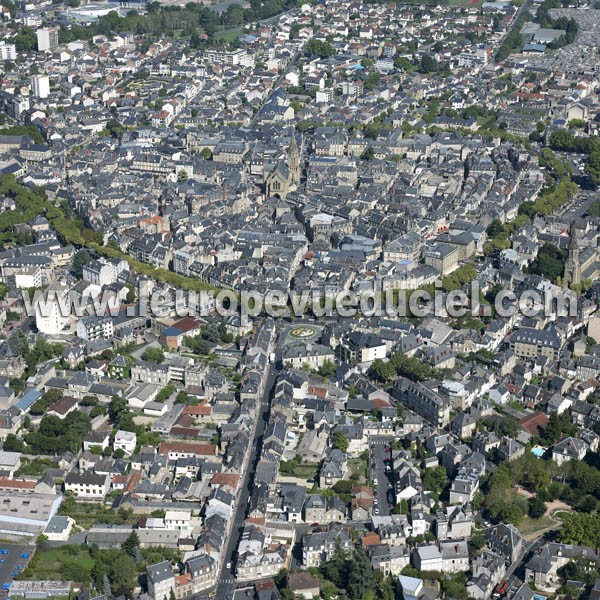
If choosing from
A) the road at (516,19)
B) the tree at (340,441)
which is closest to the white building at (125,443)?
the tree at (340,441)

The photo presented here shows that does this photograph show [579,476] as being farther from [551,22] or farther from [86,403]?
[551,22]

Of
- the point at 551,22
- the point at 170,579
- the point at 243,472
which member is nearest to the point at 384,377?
the point at 243,472

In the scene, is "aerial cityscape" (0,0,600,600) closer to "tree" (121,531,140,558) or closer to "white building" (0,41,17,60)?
"tree" (121,531,140,558)

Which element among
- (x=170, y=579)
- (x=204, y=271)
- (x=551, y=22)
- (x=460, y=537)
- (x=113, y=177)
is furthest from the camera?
(x=551, y=22)

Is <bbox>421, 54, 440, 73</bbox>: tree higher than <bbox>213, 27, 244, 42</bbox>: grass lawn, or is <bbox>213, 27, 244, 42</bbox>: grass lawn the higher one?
<bbox>421, 54, 440, 73</bbox>: tree

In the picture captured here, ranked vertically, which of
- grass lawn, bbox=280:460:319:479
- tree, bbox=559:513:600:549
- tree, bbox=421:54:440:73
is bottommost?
tree, bbox=421:54:440:73

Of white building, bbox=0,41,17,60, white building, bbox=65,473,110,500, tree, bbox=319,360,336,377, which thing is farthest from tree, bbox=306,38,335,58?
white building, bbox=65,473,110,500

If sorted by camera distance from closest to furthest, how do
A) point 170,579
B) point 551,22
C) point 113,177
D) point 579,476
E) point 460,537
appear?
point 170,579, point 460,537, point 579,476, point 113,177, point 551,22
